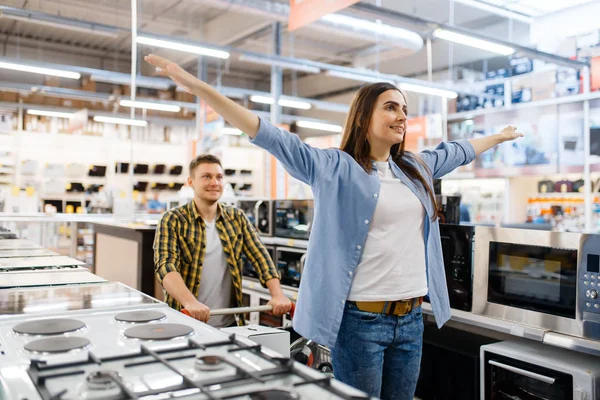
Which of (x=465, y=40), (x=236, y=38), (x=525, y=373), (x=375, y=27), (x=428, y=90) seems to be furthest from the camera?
(x=236, y=38)

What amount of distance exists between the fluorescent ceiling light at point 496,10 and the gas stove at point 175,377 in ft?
34.5

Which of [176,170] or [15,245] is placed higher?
[176,170]

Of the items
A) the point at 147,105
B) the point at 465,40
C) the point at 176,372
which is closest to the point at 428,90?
the point at 465,40

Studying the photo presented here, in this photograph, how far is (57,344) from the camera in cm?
135

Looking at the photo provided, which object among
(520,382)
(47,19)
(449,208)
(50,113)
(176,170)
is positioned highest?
(47,19)

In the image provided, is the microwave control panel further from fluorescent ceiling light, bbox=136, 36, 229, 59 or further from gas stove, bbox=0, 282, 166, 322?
fluorescent ceiling light, bbox=136, 36, 229, 59

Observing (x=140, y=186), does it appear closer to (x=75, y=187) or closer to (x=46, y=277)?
(x=75, y=187)

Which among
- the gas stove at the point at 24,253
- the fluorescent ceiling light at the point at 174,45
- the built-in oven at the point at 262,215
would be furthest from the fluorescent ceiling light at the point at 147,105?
the gas stove at the point at 24,253

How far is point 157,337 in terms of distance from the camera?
1.42m

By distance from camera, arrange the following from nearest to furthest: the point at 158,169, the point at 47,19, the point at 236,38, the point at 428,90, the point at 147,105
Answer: the point at 47,19 → the point at 428,90 → the point at 147,105 → the point at 236,38 → the point at 158,169

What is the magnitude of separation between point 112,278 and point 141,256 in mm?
1111

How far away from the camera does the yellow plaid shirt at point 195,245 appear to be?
2.74 meters

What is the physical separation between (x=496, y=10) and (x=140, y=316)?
10.8 m

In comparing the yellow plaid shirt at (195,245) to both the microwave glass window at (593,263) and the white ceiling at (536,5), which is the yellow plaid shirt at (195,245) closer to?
the microwave glass window at (593,263)
